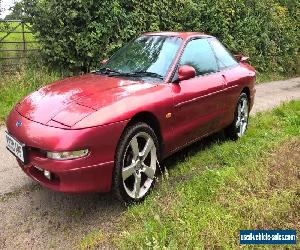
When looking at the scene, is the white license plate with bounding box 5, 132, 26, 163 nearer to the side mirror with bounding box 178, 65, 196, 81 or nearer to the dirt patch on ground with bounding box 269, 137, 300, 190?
the side mirror with bounding box 178, 65, 196, 81

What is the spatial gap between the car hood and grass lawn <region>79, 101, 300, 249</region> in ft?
3.31

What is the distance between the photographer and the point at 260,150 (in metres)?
5.48

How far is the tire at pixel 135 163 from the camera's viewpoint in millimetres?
3998

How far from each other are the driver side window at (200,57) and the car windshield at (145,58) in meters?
0.16

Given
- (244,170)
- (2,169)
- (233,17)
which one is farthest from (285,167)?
(233,17)

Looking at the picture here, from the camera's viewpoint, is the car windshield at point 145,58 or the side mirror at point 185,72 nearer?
the side mirror at point 185,72

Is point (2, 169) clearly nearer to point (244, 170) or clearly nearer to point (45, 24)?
point (244, 170)

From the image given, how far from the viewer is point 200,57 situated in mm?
5516

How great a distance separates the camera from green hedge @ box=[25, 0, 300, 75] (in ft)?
28.7

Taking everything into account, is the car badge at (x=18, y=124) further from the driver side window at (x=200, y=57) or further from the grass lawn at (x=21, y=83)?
the grass lawn at (x=21, y=83)

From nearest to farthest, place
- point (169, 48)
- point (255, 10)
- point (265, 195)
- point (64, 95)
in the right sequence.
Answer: point (265, 195) < point (64, 95) < point (169, 48) < point (255, 10)

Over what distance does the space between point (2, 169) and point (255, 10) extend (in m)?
10.5

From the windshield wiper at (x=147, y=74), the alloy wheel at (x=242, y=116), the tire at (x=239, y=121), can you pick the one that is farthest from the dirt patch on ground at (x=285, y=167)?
the windshield wiper at (x=147, y=74)

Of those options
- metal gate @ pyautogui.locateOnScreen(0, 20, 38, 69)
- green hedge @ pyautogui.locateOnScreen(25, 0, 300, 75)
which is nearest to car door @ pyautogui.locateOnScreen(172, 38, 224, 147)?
green hedge @ pyautogui.locateOnScreen(25, 0, 300, 75)
